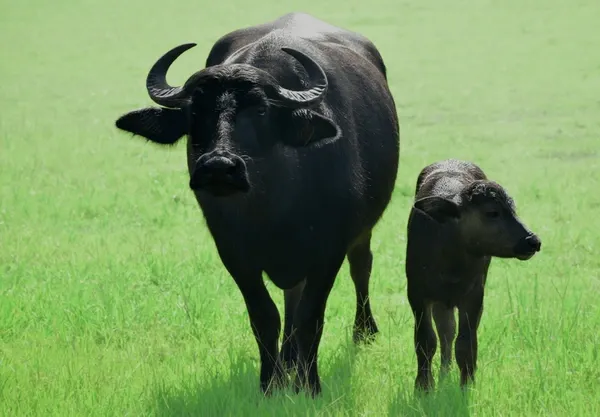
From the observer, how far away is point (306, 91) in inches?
198

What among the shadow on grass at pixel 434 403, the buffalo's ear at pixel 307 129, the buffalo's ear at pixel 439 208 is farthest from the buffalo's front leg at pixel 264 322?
the buffalo's ear at pixel 439 208

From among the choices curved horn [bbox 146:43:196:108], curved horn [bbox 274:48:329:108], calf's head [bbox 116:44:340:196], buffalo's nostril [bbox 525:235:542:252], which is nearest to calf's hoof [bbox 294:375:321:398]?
calf's head [bbox 116:44:340:196]

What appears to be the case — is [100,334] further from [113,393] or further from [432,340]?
[432,340]

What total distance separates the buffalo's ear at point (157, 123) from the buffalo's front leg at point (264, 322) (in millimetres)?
994

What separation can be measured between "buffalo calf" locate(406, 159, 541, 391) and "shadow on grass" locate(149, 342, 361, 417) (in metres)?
0.50

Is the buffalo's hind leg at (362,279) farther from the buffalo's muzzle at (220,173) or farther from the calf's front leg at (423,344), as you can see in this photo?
the buffalo's muzzle at (220,173)

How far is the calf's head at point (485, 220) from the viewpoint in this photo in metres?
5.21

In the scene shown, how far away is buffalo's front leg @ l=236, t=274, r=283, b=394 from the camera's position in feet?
18.3

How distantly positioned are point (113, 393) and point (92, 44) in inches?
1000

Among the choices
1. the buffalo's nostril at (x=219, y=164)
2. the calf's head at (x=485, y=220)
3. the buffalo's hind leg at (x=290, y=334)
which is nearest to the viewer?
the buffalo's nostril at (x=219, y=164)

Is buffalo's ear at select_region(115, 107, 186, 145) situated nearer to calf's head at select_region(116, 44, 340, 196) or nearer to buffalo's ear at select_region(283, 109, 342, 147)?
calf's head at select_region(116, 44, 340, 196)

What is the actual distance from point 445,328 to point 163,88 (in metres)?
2.25

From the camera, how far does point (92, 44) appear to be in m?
29.4

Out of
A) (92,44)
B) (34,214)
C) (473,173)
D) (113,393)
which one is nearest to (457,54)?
(92,44)
